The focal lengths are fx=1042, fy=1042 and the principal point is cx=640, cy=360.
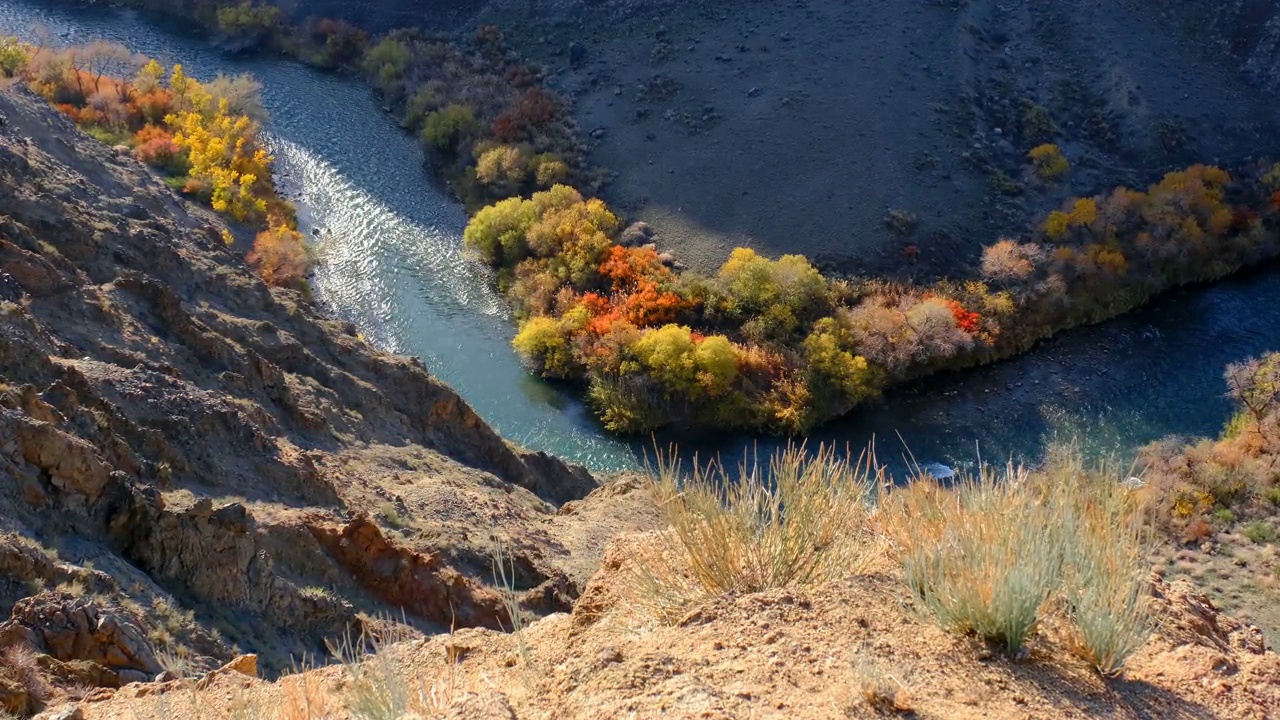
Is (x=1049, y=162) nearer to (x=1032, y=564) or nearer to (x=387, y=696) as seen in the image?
(x=1032, y=564)

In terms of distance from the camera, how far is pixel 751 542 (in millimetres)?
10711

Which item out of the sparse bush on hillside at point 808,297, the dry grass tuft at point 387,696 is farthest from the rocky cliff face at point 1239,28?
the dry grass tuft at point 387,696

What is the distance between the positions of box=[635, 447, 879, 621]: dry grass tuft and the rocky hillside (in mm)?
4779

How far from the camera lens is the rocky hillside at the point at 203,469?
14.4 m

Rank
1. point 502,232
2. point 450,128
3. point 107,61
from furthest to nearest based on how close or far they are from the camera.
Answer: point 107,61 < point 450,128 < point 502,232

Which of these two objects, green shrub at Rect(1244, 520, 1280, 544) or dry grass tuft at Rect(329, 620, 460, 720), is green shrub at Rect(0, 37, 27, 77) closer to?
dry grass tuft at Rect(329, 620, 460, 720)

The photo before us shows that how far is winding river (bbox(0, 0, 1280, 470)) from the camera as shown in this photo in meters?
37.7

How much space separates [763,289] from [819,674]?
34074mm

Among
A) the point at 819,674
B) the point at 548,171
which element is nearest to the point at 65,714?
the point at 819,674

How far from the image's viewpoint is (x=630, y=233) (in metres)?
46.5

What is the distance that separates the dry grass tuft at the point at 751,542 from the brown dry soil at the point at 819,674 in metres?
0.42

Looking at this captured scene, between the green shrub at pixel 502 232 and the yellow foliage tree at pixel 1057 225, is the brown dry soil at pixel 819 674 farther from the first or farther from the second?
the yellow foliage tree at pixel 1057 225

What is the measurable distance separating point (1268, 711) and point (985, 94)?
167ft

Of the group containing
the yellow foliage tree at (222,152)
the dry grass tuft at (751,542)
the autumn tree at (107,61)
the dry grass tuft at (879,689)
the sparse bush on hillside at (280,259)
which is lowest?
the sparse bush on hillside at (280,259)
